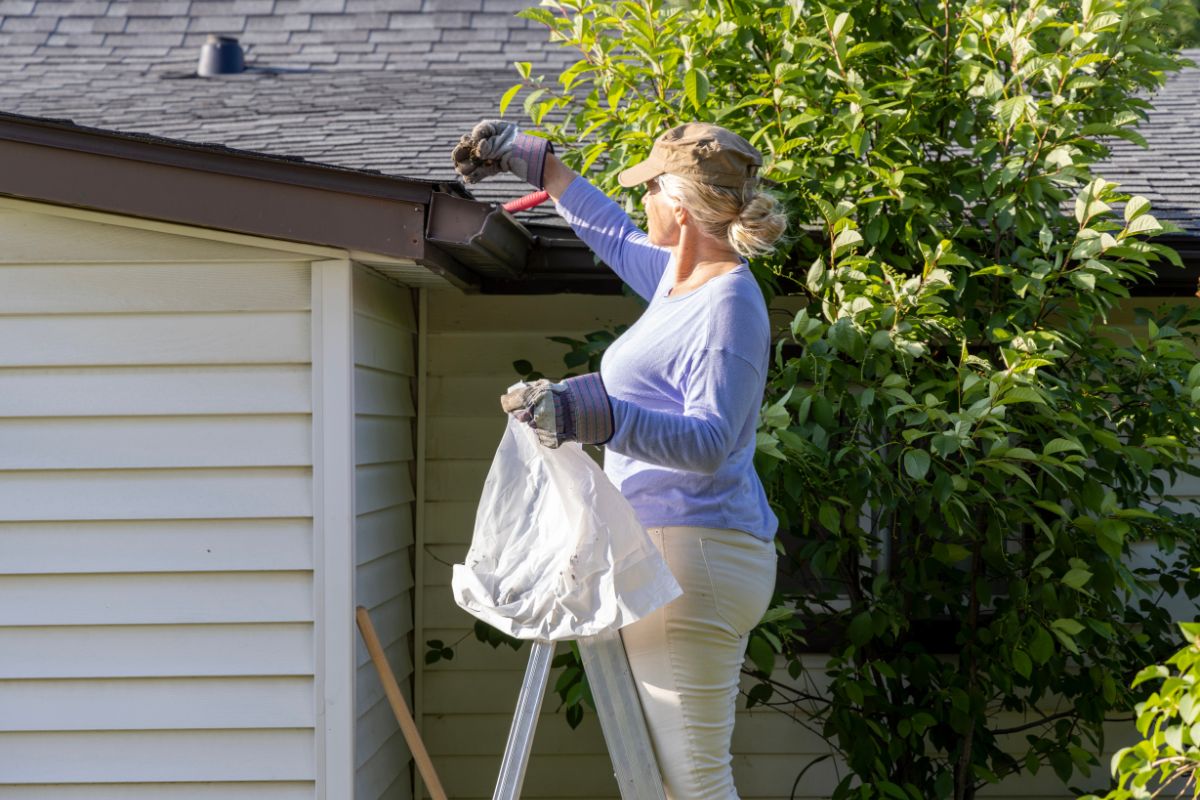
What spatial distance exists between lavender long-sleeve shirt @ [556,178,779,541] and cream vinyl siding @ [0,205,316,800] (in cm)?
115

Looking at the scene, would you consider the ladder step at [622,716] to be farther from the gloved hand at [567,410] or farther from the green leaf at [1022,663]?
the green leaf at [1022,663]

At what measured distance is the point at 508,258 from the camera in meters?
3.53

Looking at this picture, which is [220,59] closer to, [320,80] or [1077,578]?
[320,80]

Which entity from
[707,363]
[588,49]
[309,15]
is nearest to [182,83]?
[309,15]

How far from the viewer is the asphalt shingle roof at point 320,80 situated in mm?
4820

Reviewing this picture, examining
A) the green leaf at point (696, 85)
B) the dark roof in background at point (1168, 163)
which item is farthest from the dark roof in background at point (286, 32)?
the green leaf at point (696, 85)

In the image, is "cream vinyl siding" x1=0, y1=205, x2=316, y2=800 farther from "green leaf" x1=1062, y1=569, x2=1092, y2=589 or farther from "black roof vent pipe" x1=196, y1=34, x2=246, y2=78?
"black roof vent pipe" x1=196, y1=34, x2=246, y2=78

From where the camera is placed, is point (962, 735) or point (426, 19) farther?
point (426, 19)

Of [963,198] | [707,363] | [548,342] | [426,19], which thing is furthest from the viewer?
[426,19]

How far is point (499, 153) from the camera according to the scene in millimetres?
2777

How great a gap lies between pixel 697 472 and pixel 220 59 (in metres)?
4.98

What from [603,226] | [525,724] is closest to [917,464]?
[603,226]

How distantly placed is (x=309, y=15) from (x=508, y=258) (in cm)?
395

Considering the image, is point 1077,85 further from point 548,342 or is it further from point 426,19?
point 426,19
